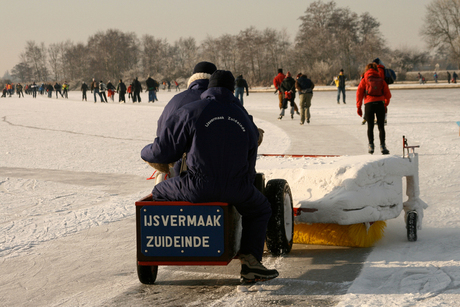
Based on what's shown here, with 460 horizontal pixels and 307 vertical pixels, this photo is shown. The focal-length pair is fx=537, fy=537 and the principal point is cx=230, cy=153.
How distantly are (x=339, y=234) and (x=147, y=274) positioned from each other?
1.69 metres

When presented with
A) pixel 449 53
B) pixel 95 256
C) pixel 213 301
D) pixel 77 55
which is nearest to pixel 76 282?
pixel 95 256

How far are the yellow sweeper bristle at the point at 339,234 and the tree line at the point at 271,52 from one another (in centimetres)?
5866

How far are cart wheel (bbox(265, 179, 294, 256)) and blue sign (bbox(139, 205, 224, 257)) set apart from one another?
0.70 meters

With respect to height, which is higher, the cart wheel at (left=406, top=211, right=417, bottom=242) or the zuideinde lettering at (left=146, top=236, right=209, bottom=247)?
the zuideinde lettering at (left=146, top=236, right=209, bottom=247)

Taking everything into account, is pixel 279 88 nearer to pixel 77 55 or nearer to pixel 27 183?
pixel 27 183

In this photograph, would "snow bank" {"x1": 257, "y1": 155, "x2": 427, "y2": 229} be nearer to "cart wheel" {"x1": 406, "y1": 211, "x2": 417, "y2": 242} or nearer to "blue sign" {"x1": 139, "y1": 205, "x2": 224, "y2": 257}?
"cart wheel" {"x1": 406, "y1": 211, "x2": 417, "y2": 242}

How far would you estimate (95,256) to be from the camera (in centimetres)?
429

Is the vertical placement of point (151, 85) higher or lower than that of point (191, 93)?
→ higher

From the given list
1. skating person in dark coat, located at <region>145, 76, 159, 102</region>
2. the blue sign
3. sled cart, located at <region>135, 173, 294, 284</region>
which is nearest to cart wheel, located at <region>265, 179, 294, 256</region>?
sled cart, located at <region>135, 173, 294, 284</region>

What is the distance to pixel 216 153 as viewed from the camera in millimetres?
3189

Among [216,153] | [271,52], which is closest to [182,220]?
[216,153]

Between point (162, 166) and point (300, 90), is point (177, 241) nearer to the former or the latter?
point (162, 166)

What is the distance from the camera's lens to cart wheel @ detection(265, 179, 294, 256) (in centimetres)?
383

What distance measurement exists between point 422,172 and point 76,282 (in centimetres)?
550
